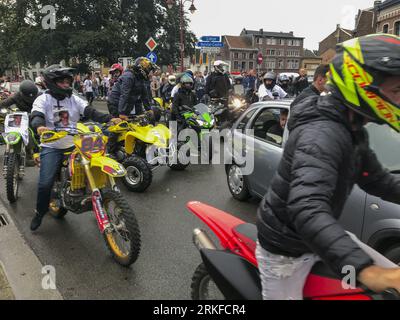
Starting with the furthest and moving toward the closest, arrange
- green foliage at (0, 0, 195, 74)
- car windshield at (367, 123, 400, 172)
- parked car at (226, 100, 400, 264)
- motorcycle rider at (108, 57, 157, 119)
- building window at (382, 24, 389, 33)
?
building window at (382, 24, 389, 33) < green foliage at (0, 0, 195, 74) < motorcycle rider at (108, 57, 157, 119) < car windshield at (367, 123, 400, 172) < parked car at (226, 100, 400, 264)

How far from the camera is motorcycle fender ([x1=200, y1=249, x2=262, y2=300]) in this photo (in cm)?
186

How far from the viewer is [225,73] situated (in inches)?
456

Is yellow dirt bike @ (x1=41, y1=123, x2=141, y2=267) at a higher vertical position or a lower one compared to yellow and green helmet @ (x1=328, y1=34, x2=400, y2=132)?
lower

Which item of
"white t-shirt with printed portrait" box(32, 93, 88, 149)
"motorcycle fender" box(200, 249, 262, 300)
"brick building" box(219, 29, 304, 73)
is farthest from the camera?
"brick building" box(219, 29, 304, 73)

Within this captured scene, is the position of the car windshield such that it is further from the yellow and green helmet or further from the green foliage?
the green foliage

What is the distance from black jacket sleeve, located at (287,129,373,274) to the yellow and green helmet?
0.54ft

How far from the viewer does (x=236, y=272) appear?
192 cm

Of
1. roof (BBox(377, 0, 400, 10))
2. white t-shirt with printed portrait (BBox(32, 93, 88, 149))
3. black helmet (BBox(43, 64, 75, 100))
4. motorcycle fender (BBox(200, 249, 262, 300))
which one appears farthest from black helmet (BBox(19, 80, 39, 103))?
roof (BBox(377, 0, 400, 10))

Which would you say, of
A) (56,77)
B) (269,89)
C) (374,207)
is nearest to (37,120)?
(56,77)

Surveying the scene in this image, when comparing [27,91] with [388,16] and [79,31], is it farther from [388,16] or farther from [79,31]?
[388,16]

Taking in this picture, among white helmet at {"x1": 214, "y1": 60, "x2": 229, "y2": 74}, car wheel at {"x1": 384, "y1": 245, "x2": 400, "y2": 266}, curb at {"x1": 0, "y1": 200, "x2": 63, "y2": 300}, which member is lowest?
A: curb at {"x1": 0, "y1": 200, "x2": 63, "y2": 300}

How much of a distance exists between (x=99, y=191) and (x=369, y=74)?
292cm
